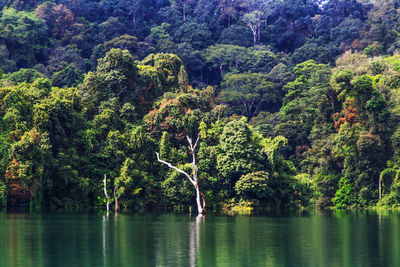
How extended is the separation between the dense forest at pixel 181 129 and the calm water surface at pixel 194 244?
14.1 m

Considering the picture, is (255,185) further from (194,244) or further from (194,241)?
(194,244)

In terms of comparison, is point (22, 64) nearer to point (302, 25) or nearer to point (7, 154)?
point (7, 154)

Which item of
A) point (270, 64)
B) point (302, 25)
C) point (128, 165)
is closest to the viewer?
point (128, 165)

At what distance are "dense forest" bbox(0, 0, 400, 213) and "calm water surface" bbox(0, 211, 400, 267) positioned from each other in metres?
14.1

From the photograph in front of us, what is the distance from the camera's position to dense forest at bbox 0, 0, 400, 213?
44.6m

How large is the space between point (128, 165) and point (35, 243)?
25396 millimetres

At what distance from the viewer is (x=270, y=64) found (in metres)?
77.9

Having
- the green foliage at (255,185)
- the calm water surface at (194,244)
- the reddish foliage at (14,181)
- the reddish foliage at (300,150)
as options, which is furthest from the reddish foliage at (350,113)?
the reddish foliage at (14,181)

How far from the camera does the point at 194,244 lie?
21.7m

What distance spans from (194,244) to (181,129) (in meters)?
29.2

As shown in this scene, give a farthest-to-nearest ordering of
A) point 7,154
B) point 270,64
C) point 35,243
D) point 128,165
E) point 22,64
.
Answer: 1. point 270,64
2. point 22,64
3. point 128,165
4. point 7,154
5. point 35,243

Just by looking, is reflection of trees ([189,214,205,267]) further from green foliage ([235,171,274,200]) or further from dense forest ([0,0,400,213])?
dense forest ([0,0,400,213])

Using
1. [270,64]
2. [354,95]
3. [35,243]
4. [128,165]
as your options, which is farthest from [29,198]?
[270,64]

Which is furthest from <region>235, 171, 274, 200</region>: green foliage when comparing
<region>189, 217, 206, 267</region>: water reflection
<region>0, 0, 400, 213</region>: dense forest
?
<region>189, 217, 206, 267</region>: water reflection
